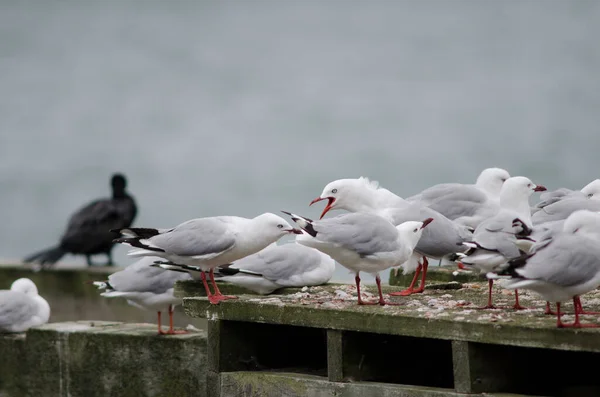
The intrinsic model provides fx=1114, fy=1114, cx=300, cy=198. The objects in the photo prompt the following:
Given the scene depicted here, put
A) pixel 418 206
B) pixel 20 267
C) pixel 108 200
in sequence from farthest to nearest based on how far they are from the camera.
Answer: pixel 108 200 → pixel 20 267 → pixel 418 206

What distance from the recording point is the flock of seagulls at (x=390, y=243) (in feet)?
17.0

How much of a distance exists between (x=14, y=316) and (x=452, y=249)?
413 cm

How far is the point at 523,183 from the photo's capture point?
698 centimetres

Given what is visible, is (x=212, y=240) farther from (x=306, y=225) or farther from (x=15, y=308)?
(x=15, y=308)

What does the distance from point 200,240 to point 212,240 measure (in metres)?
0.08

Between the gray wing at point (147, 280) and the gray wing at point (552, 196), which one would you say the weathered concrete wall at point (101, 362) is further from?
the gray wing at point (552, 196)

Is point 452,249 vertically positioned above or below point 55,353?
above

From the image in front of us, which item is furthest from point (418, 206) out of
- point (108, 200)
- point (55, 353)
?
point (108, 200)

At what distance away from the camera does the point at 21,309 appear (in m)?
9.38

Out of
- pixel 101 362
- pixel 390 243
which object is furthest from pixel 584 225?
pixel 101 362

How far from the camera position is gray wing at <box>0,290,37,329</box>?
30.2ft

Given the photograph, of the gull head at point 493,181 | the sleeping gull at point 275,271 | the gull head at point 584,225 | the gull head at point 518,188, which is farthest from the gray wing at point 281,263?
the gull head at point 584,225

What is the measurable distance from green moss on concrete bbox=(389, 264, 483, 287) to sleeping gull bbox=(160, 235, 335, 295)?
0.61 m

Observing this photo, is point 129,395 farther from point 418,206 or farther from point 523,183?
point 523,183
